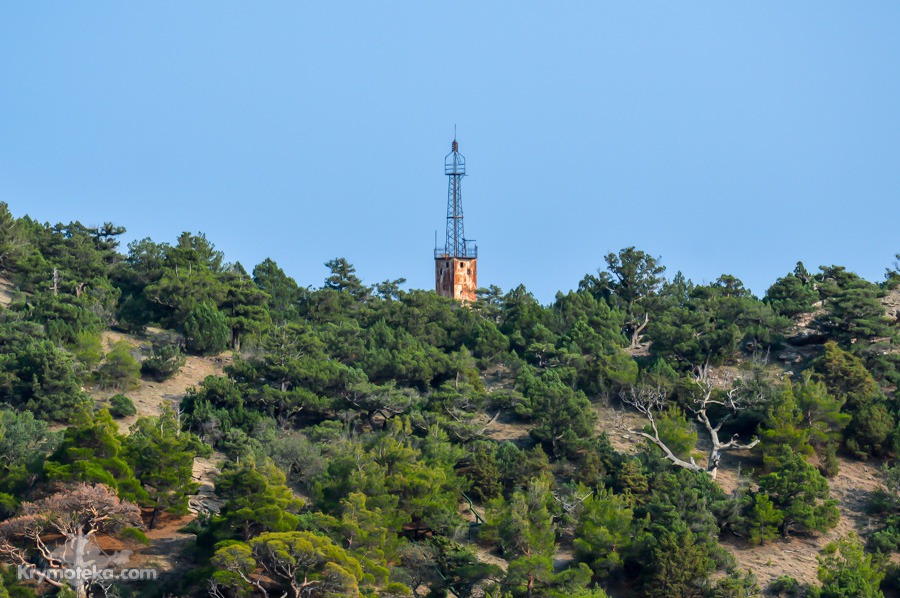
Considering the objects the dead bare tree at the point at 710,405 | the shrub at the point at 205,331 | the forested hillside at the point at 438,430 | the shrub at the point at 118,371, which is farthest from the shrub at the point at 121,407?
the dead bare tree at the point at 710,405

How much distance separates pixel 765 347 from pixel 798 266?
12738 millimetres

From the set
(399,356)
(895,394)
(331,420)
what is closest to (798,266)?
(895,394)

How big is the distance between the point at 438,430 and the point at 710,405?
1282 cm

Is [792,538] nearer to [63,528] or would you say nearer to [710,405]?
[710,405]

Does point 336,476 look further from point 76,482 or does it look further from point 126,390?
point 126,390

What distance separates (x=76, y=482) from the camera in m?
48.7

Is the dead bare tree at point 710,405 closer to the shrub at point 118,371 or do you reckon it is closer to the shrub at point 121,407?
the shrub at point 121,407

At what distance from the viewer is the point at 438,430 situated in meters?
59.9

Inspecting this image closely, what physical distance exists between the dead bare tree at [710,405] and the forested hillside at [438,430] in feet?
0.69

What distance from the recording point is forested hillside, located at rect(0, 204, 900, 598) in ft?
160

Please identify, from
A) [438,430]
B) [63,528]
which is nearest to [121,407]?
[438,430]

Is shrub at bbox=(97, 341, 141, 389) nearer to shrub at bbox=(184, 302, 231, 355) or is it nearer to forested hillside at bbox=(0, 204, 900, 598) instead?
forested hillside at bbox=(0, 204, 900, 598)

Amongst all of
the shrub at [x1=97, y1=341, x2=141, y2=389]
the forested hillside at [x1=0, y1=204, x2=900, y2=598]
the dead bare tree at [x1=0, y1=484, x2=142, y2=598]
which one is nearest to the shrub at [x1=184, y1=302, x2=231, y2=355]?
the forested hillside at [x1=0, y1=204, x2=900, y2=598]

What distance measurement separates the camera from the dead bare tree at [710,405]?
5950 cm
